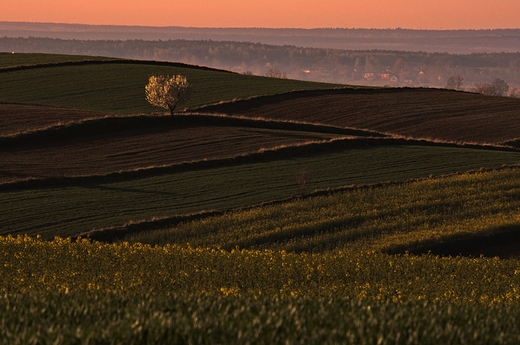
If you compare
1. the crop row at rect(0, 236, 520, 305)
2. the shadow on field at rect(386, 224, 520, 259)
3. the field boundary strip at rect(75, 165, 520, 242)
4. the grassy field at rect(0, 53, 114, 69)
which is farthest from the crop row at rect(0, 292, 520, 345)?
the grassy field at rect(0, 53, 114, 69)

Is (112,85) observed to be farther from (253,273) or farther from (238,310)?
(238,310)

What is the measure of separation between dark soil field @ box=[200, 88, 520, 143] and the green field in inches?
16.1

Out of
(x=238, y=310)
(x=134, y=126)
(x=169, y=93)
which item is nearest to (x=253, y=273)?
(x=238, y=310)

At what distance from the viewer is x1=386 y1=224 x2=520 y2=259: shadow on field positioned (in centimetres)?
3039

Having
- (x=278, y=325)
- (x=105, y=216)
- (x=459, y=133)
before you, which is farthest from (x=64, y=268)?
(x=459, y=133)

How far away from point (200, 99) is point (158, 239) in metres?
47.8

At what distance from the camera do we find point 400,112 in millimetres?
78000

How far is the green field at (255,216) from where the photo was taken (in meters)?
8.97

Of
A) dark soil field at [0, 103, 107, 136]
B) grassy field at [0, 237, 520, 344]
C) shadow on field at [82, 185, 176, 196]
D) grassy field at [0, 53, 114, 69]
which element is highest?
grassy field at [0, 53, 114, 69]

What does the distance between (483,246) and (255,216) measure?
11266 millimetres

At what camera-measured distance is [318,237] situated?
31516mm

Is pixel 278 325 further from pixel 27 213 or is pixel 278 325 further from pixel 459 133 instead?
pixel 459 133

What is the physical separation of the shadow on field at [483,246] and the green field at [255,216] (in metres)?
0.10

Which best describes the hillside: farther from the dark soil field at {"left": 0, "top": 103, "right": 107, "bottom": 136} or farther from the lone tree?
the lone tree
